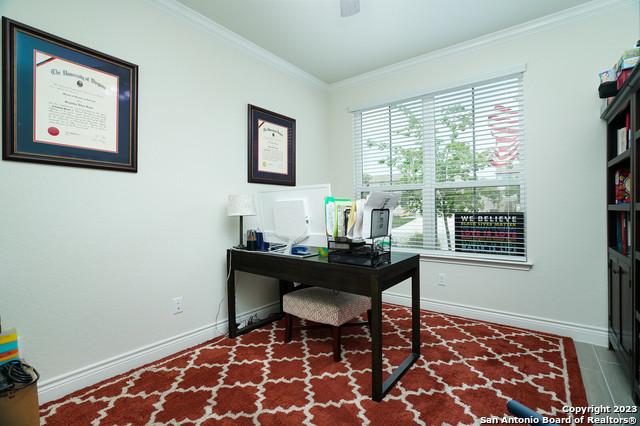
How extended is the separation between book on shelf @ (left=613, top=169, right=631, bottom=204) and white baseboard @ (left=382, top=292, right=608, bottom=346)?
3.39 feet

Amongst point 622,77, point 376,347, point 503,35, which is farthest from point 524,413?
point 503,35

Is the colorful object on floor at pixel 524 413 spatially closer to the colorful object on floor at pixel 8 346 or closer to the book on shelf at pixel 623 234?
the book on shelf at pixel 623 234

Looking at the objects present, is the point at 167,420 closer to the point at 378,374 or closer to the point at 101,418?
the point at 101,418

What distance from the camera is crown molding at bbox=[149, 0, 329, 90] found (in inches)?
94.1

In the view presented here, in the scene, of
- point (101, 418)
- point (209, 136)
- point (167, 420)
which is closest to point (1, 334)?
point (101, 418)

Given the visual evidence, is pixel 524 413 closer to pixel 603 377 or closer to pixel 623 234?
pixel 603 377

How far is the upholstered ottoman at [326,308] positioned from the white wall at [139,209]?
0.69 meters

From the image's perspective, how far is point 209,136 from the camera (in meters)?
2.66

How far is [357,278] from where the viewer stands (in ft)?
6.19

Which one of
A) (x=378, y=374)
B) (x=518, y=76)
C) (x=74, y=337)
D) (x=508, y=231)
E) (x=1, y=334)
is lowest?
(x=378, y=374)

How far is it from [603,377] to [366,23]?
3003 mm

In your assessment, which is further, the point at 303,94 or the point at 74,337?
the point at 303,94

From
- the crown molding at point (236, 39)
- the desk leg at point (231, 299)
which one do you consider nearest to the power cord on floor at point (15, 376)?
the desk leg at point (231, 299)

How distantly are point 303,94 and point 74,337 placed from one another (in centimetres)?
301
